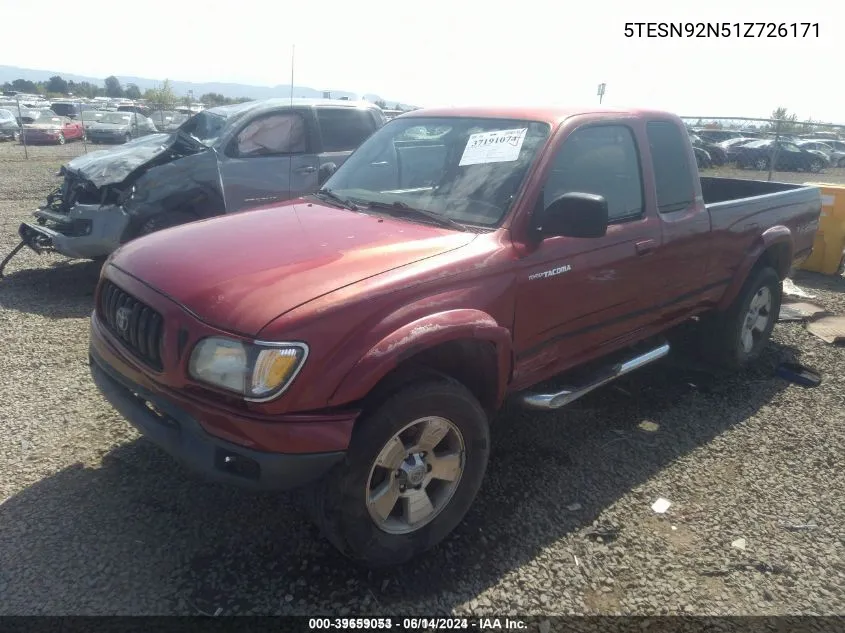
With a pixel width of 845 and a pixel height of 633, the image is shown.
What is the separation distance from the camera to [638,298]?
384 cm

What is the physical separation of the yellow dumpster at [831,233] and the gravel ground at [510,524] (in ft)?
15.5

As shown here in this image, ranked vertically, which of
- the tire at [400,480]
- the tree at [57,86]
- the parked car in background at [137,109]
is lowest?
the tire at [400,480]

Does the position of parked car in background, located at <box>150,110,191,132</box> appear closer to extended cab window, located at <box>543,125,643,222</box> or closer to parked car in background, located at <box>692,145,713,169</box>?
parked car in background, located at <box>692,145,713,169</box>

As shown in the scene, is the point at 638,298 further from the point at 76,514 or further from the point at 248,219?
the point at 76,514

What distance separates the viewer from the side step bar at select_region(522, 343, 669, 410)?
3314 mm

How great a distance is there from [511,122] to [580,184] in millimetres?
518

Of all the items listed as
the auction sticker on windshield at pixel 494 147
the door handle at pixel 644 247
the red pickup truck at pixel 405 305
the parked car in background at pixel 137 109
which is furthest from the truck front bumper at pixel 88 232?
the parked car in background at pixel 137 109

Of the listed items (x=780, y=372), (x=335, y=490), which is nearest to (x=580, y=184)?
(x=335, y=490)

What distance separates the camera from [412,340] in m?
2.52

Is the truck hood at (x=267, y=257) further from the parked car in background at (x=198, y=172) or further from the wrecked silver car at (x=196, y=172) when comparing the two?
the wrecked silver car at (x=196, y=172)

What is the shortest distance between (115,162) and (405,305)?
5.28 m

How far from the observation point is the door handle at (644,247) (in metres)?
3.71

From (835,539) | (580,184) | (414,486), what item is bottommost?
Result: (835,539)

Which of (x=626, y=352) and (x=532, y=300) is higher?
(x=532, y=300)
